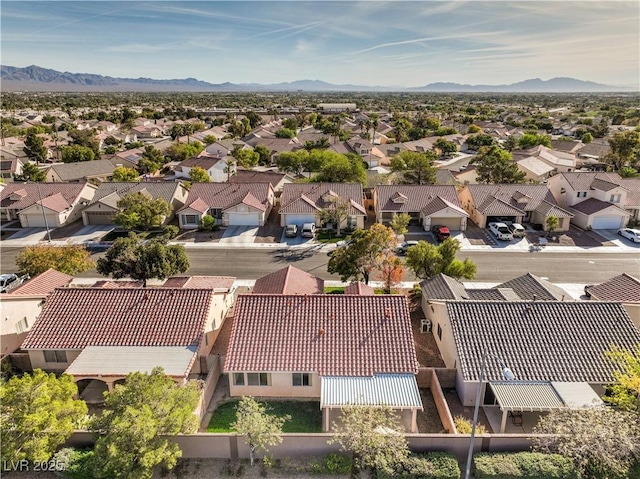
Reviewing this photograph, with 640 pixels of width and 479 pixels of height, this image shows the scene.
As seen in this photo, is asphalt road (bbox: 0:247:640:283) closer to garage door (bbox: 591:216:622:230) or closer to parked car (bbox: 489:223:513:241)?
parked car (bbox: 489:223:513:241)

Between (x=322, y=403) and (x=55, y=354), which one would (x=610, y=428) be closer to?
(x=322, y=403)

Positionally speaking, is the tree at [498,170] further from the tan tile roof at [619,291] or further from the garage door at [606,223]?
the tan tile roof at [619,291]

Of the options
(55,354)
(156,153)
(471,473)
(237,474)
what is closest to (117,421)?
(237,474)

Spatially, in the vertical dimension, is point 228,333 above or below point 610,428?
below

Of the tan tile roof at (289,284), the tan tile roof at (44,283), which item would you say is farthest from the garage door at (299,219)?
the tan tile roof at (44,283)

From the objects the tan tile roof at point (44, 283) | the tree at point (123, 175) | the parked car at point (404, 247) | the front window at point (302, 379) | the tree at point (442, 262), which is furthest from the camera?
the tree at point (123, 175)

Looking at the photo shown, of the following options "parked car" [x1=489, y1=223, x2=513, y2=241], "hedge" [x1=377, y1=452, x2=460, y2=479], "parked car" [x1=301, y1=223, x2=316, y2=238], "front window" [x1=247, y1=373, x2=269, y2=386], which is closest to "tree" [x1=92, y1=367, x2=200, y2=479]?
"front window" [x1=247, y1=373, x2=269, y2=386]
